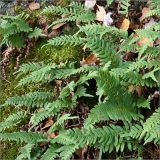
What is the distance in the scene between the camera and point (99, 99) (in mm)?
4418

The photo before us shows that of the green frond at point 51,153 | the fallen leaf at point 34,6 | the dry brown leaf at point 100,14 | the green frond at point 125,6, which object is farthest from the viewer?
the fallen leaf at point 34,6

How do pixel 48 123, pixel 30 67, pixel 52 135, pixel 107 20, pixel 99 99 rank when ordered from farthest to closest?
pixel 107 20, pixel 30 67, pixel 48 123, pixel 52 135, pixel 99 99

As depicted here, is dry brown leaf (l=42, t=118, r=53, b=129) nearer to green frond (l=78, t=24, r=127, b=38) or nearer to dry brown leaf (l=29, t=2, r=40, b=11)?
green frond (l=78, t=24, r=127, b=38)

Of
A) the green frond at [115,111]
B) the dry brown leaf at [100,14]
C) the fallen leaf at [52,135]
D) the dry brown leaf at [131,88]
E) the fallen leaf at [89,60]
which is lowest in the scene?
the fallen leaf at [52,135]

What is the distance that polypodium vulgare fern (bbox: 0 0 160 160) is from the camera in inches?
165

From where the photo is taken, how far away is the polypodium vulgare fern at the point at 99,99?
4191 millimetres

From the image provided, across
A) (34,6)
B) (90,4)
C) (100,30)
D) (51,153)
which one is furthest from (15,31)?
(51,153)

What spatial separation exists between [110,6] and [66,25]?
0.60m

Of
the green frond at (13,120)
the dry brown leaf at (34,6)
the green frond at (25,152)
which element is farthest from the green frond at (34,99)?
the dry brown leaf at (34,6)

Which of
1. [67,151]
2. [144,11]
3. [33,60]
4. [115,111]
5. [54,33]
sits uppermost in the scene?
[144,11]

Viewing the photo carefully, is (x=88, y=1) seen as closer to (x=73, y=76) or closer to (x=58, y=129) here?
(x=73, y=76)

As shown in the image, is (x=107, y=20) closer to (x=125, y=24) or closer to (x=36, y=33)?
(x=125, y=24)

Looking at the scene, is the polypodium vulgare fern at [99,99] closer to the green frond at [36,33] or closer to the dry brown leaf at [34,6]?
the green frond at [36,33]

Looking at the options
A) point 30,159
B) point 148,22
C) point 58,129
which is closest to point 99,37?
point 148,22
